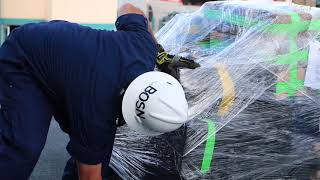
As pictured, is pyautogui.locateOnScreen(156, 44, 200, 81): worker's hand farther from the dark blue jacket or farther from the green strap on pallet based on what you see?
the green strap on pallet

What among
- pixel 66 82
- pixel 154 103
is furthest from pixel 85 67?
pixel 154 103

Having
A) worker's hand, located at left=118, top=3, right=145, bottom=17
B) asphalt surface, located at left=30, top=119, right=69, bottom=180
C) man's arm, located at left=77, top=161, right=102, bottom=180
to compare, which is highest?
worker's hand, located at left=118, top=3, right=145, bottom=17

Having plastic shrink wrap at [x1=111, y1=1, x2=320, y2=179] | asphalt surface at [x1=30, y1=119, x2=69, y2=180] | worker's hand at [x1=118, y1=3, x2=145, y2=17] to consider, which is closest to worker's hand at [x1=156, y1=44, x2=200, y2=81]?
plastic shrink wrap at [x1=111, y1=1, x2=320, y2=179]

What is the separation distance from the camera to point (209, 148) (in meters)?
2.25

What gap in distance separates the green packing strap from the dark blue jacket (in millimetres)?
423

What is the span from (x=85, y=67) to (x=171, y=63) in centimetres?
44

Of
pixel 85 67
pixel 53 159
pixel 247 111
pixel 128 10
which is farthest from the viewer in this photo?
pixel 53 159

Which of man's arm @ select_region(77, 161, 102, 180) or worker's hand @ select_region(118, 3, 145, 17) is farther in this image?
worker's hand @ select_region(118, 3, 145, 17)

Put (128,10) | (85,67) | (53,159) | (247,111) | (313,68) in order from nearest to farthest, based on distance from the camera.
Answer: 1. (85,67)
2. (128,10)
3. (247,111)
4. (313,68)
5. (53,159)

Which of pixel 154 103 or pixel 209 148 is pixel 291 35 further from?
pixel 154 103

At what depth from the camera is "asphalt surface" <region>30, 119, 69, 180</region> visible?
→ 2.98 metres

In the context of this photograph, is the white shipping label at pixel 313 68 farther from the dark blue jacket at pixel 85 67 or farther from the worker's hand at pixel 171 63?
the dark blue jacket at pixel 85 67

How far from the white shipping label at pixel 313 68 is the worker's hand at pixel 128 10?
2.80 ft

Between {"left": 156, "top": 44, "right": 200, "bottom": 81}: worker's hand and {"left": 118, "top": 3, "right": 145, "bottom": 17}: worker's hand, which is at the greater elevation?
{"left": 118, "top": 3, "right": 145, "bottom": 17}: worker's hand
